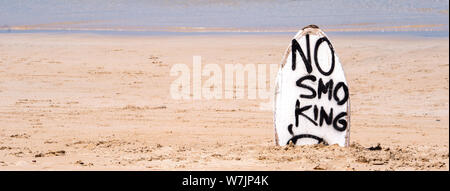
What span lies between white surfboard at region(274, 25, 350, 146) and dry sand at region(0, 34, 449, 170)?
178mm

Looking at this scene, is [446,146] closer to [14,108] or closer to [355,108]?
[355,108]

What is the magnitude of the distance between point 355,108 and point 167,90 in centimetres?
294

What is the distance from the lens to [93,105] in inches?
368

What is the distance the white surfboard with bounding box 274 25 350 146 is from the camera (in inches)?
239

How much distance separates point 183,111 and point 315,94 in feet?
10.3

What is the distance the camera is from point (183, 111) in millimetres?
8906

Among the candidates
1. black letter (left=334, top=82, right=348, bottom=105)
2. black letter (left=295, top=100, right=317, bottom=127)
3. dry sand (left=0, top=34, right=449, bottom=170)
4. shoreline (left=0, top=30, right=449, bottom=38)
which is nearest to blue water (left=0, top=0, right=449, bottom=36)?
shoreline (left=0, top=30, right=449, bottom=38)

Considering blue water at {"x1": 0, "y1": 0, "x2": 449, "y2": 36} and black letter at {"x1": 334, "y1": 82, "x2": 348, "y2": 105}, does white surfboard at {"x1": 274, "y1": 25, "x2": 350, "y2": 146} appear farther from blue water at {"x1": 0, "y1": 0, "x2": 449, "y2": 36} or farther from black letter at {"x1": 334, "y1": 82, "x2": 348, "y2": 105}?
blue water at {"x1": 0, "y1": 0, "x2": 449, "y2": 36}

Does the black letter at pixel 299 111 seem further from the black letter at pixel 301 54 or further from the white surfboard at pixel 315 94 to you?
the black letter at pixel 301 54

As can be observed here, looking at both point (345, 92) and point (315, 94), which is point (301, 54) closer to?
point (315, 94)

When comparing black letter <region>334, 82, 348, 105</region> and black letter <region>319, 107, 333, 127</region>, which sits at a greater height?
black letter <region>334, 82, 348, 105</region>

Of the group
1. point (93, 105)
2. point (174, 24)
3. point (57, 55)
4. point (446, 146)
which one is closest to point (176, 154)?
point (446, 146)

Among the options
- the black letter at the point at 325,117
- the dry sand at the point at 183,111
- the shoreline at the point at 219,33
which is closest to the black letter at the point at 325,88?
the black letter at the point at 325,117

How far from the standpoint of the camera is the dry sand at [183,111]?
5750 millimetres
